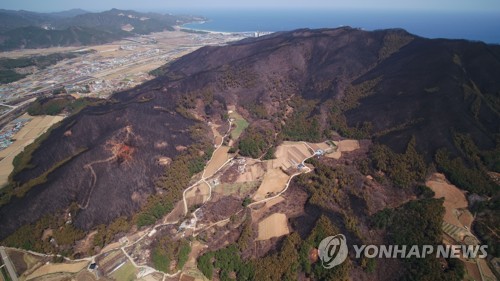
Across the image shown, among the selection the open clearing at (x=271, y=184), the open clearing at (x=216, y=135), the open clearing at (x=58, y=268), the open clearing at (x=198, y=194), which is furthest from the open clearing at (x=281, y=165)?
the open clearing at (x=58, y=268)

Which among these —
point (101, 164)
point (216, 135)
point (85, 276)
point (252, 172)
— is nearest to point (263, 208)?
point (252, 172)

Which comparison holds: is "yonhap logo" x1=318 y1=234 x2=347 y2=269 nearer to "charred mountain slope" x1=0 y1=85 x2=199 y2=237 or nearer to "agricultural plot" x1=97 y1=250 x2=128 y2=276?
"agricultural plot" x1=97 y1=250 x2=128 y2=276

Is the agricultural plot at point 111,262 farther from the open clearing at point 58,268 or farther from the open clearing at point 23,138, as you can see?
the open clearing at point 23,138

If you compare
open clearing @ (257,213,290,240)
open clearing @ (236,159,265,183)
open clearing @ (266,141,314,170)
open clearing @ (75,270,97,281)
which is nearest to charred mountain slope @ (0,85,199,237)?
open clearing @ (75,270,97,281)

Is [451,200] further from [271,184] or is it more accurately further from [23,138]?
[23,138]

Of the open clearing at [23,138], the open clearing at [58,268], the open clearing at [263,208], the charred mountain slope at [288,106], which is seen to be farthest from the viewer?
the open clearing at [23,138]

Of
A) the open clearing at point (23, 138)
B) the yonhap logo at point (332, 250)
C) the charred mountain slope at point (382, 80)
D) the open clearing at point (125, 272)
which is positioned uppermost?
A: the charred mountain slope at point (382, 80)
